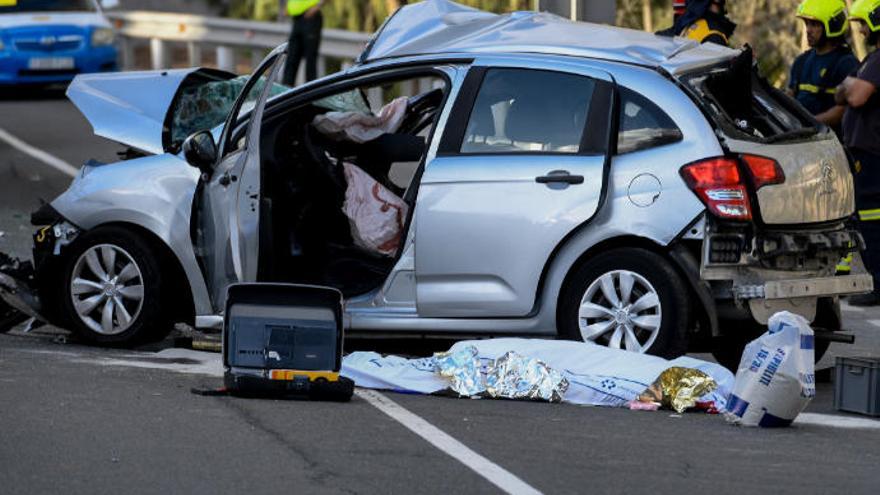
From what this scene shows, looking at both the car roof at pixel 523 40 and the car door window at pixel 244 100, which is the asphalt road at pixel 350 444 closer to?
the car door window at pixel 244 100

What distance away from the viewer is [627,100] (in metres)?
9.83

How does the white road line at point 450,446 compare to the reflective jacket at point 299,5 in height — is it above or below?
below

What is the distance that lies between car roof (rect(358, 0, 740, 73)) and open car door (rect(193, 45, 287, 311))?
639 mm

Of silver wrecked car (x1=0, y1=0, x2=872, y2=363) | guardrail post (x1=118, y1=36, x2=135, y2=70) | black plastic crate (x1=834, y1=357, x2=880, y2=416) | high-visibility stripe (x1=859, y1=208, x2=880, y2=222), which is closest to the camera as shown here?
black plastic crate (x1=834, y1=357, x2=880, y2=416)

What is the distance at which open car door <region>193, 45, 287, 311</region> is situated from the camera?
33.4 ft

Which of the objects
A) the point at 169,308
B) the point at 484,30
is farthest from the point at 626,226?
the point at 169,308

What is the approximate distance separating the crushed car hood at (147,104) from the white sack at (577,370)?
176 centimetres

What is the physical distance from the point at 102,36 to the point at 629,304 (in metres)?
18.5

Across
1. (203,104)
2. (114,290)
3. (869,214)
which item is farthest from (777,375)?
(869,214)

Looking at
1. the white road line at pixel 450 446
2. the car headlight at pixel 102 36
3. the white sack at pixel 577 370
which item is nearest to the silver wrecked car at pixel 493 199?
the white sack at pixel 577 370

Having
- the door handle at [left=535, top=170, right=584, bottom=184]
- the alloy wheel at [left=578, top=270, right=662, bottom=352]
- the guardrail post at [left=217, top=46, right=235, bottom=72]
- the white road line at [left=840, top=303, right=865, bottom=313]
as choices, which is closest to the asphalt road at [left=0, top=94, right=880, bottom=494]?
the alloy wheel at [left=578, top=270, right=662, bottom=352]

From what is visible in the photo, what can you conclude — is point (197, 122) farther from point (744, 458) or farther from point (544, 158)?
point (744, 458)

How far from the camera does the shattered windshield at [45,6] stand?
→ 26.9 meters

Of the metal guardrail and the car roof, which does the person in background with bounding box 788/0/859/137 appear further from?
the metal guardrail
